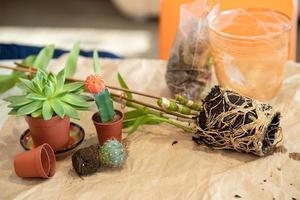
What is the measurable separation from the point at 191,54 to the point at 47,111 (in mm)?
382

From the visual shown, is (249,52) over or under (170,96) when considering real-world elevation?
over

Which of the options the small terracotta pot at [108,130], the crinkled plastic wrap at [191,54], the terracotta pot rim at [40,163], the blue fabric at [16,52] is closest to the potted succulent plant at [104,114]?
the small terracotta pot at [108,130]

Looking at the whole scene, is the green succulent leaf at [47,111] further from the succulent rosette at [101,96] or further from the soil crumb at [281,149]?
the soil crumb at [281,149]

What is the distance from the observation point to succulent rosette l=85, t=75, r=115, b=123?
78 cm

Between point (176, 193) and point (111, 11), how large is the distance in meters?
2.53

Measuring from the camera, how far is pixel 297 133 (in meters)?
0.89

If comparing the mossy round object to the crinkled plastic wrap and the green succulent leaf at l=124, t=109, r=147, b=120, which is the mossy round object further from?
the crinkled plastic wrap

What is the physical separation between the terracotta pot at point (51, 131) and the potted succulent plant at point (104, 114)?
0.06 m

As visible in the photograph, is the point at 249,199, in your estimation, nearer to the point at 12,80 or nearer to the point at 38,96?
the point at 38,96

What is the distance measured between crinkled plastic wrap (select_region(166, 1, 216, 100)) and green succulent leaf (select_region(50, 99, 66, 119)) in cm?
33

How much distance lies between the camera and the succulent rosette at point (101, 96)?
0.78m

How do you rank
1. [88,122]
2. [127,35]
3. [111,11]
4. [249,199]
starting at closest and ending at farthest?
[249,199] → [88,122] → [127,35] → [111,11]

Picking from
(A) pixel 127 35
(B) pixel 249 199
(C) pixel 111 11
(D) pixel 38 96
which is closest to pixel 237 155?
(B) pixel 249 199

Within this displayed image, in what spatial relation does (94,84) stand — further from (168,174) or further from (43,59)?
(43,59)
